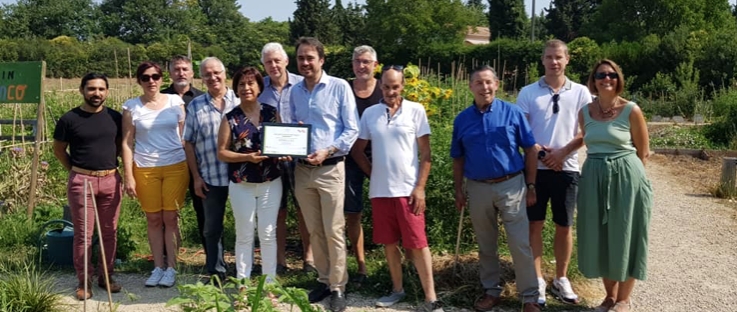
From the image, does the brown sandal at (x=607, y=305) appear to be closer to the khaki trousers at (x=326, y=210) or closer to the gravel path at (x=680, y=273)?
the gravel path at (x=680, y=273)

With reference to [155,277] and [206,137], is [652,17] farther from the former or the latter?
[155,277]

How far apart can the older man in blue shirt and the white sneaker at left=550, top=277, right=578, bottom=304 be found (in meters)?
1.54

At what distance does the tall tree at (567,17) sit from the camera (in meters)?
56.2

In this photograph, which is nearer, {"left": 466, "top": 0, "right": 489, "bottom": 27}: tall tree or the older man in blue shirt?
the older man in blue shirt

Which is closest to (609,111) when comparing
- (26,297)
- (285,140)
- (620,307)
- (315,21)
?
(620,307)

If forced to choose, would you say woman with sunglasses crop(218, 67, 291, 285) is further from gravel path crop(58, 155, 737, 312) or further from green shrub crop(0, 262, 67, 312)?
green shrub crop(0, 262, 67, 312)

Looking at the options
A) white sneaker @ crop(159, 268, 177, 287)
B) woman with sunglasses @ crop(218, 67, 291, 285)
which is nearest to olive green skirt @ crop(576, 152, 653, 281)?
woman with sunglasses @ crop(218, 67, 291, 285)

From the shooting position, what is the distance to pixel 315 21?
2153 inches

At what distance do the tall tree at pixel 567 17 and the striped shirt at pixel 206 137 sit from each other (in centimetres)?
5338

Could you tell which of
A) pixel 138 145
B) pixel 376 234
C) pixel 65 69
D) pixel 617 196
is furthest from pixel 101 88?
pixel 65 69

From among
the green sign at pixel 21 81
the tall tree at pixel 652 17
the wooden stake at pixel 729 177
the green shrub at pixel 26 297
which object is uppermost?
the tall tree at pixel 652 17

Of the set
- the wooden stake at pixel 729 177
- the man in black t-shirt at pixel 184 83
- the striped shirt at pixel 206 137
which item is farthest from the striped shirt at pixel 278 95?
the wooden stake at pixel 729 177

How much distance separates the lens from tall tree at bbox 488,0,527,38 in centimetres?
5081

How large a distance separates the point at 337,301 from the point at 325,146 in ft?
3.51
